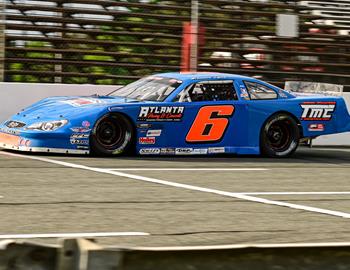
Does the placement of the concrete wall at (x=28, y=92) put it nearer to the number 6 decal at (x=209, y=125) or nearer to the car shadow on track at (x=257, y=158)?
the car shadow on track at (x=257, y=158)

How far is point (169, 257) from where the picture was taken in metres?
3.36

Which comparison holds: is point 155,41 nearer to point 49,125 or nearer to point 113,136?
point 113,136

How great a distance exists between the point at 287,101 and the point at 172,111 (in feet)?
6.95

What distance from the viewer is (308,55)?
2188cm

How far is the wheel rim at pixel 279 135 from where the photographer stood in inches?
515

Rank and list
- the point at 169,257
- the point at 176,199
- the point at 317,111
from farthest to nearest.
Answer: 1. the point at 317,111
2. the point at 176,199
3. the point at 169,257

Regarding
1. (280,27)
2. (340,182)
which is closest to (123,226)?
(340,182)

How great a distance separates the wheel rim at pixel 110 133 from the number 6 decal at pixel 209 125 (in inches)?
40.5

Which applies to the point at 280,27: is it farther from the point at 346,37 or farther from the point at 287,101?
the point at 287,101

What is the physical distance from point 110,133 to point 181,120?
1063mm

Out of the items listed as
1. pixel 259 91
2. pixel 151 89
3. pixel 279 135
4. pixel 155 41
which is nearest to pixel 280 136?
pixel 279 135

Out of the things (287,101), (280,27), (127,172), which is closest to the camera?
(127,172)

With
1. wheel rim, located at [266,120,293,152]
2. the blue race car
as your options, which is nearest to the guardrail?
the blue race car

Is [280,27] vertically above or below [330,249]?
above
